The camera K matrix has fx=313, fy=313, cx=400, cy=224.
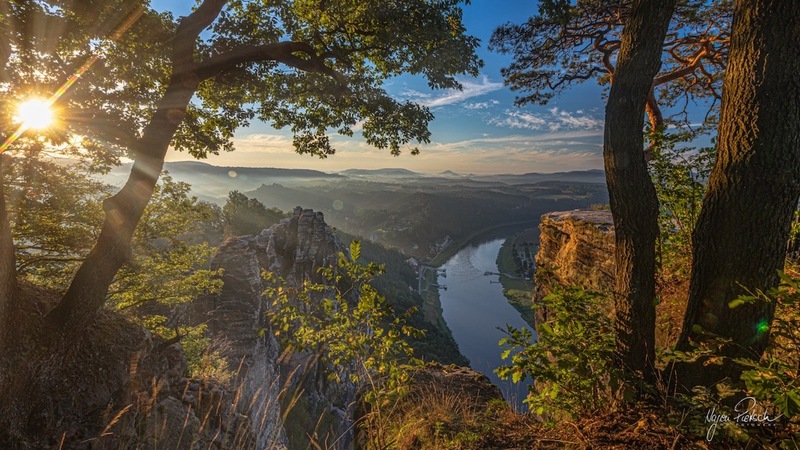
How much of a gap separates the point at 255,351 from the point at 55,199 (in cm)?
1632

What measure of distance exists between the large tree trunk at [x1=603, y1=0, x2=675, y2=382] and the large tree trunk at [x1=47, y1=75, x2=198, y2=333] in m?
6.76

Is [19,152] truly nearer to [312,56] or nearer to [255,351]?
[312,56]

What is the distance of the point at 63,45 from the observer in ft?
19.5

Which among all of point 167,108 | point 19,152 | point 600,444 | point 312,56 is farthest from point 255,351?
point 600,444

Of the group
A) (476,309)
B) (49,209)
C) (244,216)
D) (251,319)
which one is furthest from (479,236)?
(49,209)

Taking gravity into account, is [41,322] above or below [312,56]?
below

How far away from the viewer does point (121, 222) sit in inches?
213

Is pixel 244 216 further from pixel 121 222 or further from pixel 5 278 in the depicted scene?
pixel 5 278

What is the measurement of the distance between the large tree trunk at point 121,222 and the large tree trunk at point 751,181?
7445 mm

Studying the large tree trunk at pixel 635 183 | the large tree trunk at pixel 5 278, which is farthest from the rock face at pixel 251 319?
the large tree trunk at pixel 635 183

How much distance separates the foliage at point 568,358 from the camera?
245 centimetres

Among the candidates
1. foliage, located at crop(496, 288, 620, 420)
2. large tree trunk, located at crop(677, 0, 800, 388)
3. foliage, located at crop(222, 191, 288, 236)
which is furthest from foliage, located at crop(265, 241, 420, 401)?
foliage, located at crop(222, 191, 288, 236)

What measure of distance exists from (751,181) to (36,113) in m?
10.2

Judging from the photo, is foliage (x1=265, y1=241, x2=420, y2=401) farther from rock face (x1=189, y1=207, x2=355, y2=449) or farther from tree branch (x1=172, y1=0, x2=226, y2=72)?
rock face (x1=189, y1=207, x2=355, y2=449)
